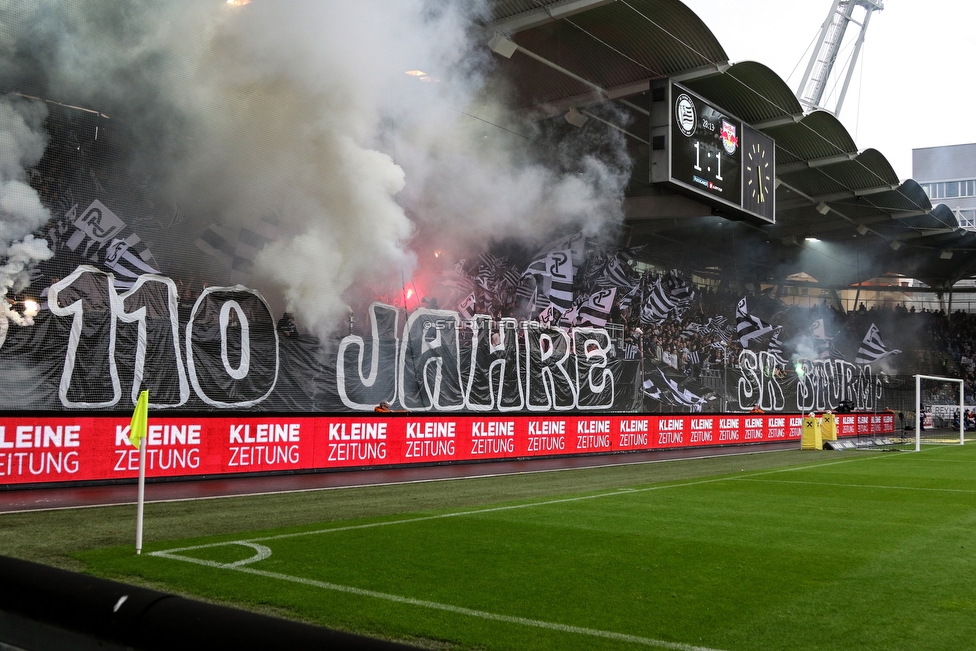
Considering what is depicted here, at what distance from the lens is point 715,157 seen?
19062 millimetres

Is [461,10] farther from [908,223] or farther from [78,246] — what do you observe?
[908,223]

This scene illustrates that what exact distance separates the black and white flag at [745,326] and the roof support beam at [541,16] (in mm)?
19262

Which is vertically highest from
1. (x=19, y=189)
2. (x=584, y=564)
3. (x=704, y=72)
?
(x=704, y=72)

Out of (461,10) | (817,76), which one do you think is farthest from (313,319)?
(817,76)

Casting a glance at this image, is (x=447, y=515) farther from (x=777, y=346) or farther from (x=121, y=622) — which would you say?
(x=777, y=346)

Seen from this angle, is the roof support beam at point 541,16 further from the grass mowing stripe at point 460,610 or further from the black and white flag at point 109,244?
the grass mowing stripe at point 460,610

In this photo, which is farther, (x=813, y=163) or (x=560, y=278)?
(x=813, y=163)

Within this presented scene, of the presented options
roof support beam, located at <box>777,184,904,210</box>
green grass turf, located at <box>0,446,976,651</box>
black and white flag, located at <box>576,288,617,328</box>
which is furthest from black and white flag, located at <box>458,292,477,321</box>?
roof support beam, located at <box>777,184,904,210</box>

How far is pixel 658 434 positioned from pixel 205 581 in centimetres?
1745

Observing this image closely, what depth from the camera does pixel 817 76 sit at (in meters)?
39.7

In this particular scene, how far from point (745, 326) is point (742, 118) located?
41.6 feet

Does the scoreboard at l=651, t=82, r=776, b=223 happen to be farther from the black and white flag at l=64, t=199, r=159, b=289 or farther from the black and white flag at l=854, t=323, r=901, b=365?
the black and white flag at l=854, t=323, r=901, b=365

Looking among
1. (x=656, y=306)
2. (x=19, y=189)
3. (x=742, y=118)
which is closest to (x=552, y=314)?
(x=656, y=306)

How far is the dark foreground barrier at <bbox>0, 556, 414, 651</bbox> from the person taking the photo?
265cm
